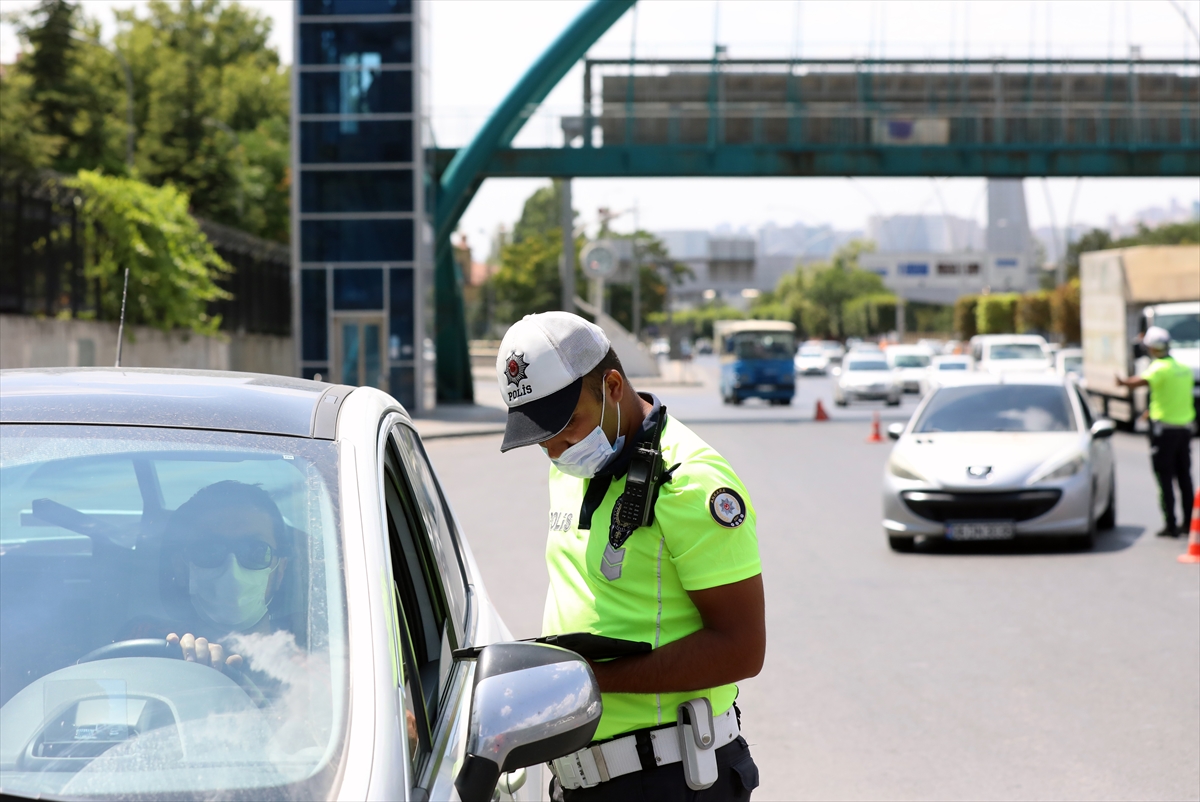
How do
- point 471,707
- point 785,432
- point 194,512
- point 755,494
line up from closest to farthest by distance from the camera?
point 471,707, point 194,512, point 755,494, point 785,432

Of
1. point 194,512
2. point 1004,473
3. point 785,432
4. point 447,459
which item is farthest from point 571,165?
point 194,512

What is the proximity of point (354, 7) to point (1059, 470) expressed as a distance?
27217mm

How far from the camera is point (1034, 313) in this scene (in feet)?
300

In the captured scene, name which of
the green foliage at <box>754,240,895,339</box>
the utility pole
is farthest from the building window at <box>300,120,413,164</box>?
the green foliage at <box>754,240,895,339</box>

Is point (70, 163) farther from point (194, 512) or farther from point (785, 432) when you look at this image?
point (194, 512)

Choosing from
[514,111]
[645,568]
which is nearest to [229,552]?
[645,568]

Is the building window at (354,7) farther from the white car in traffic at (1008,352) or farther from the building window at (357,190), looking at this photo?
the white car in traffic at (1008,352)

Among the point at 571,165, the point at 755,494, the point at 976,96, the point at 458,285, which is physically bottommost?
the point at 755,494

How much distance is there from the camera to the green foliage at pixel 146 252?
28438 mm

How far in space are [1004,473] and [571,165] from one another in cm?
2740

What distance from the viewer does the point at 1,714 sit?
2350 millimetres

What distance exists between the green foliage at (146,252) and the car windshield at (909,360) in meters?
25.0

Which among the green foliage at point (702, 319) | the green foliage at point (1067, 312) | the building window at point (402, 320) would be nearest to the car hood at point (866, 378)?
the building window at point (402, 320)

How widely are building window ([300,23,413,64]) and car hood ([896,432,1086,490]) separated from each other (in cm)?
2538
